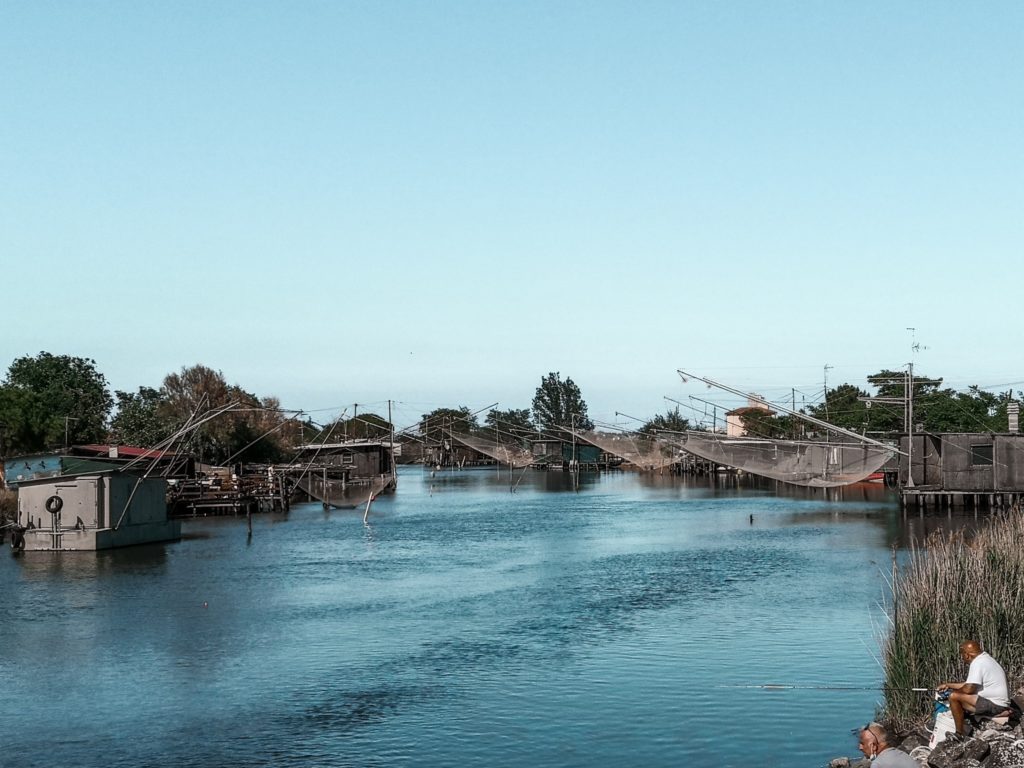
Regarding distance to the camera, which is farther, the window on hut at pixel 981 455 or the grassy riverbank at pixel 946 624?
the window on hut at pixel 981 455

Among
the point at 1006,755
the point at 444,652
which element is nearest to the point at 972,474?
the point at 444,652

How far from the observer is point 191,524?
6788 cm

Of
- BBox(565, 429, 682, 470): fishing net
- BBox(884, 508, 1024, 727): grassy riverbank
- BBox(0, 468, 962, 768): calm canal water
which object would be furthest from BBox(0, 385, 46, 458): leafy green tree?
BBox(884, 508, 1024, 727): grassy riverbank

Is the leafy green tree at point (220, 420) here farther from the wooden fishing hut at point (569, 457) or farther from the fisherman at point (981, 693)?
the fisherman at point (981, 693)

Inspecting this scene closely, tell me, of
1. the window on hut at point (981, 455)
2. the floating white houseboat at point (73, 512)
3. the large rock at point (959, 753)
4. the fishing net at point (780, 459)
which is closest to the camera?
the large rock at point (959, 753)

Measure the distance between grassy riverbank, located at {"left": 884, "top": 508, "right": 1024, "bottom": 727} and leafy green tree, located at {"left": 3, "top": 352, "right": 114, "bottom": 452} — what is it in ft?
238

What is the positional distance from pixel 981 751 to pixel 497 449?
118575 mm

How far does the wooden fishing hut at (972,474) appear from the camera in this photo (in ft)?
198

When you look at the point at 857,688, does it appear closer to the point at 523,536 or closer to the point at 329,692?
the point at 329,692

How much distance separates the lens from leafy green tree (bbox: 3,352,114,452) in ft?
273

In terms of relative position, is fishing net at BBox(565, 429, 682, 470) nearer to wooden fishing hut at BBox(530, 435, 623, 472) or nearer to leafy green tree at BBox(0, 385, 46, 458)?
wooden fishing hut at BBox(530, 435, 623, 472)

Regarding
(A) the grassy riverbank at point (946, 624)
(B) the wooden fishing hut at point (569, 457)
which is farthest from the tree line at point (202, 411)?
(A) the grassy riverbank at point (946, 624)

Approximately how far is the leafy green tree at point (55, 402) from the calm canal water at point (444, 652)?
36392 millimetres

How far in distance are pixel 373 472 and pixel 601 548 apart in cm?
5563
